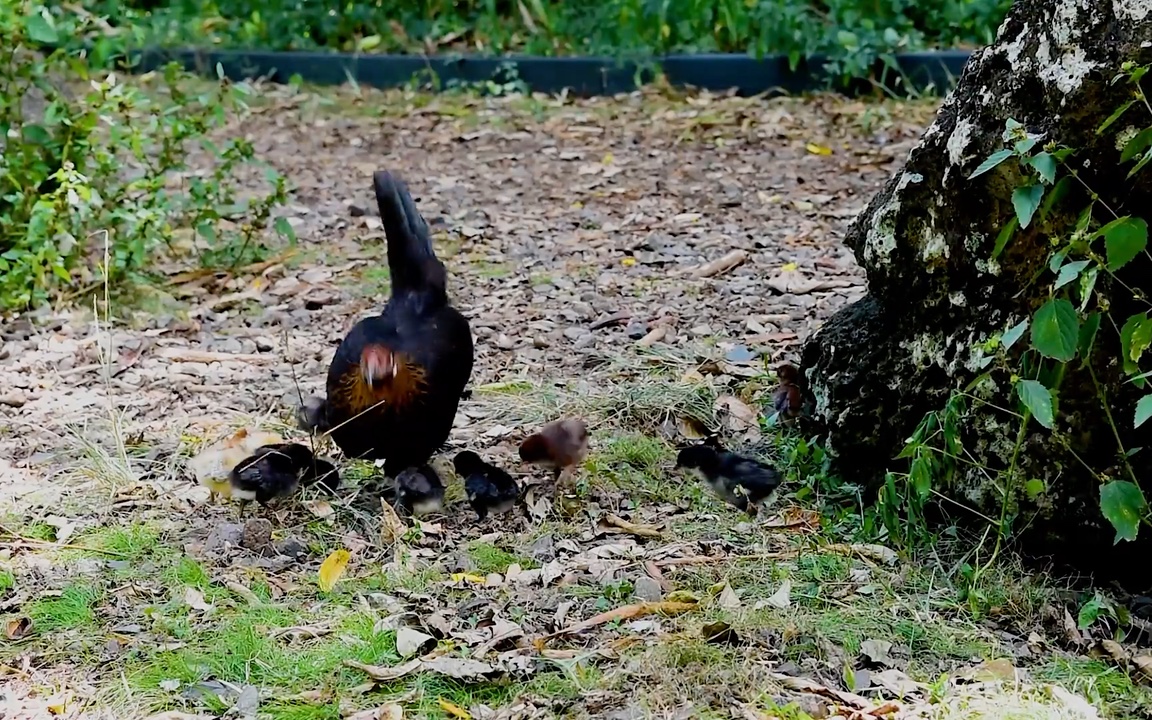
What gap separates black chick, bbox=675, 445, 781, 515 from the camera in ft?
13.9

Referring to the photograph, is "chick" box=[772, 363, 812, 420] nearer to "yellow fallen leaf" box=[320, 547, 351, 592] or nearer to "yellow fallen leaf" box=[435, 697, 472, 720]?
"yellow fallen leaf" box=[320, 547, 351, 592]

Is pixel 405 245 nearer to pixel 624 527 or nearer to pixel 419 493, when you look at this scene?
pixel 419 493

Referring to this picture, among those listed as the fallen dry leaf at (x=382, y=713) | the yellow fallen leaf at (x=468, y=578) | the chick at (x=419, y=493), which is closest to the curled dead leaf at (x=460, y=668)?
the fallen dry leaf at (x=382, y=713)

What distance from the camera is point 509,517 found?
4.31m

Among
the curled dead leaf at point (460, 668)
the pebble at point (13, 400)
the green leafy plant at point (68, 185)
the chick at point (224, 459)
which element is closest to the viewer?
the curled dead leaf at point (460, 668)

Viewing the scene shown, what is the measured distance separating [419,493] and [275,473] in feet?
1.47

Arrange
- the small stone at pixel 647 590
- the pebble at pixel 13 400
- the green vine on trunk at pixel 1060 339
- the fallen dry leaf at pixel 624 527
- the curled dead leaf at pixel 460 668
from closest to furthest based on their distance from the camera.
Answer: the green vine on trunk at pixel 1060 339 < the curled dead leaf at pixel 460 668 < the small stone at pixel 647 590 < the fallen dry leaf at pixel 624 527 < the pebble at pixel 13 400

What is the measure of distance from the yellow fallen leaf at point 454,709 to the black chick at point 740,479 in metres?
1.31

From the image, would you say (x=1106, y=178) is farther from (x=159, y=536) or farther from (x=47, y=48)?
(x=47, y=48)

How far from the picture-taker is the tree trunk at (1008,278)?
3488 mm

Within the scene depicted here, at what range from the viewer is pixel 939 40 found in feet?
31.8

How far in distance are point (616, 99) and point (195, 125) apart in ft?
13.2

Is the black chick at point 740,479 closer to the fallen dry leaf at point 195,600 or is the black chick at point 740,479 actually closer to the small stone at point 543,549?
the small stone at point 543,549

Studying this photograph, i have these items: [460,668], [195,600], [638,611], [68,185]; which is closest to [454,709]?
[460,668]
